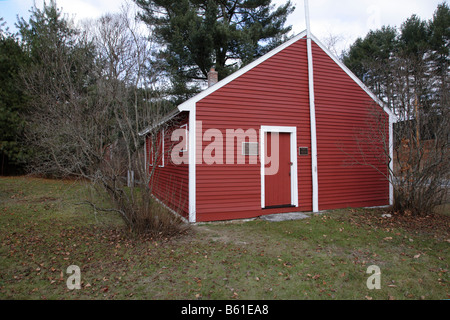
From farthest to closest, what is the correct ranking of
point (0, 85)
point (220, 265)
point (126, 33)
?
point (0, 85) < point (126, 33) < point (220, 265)

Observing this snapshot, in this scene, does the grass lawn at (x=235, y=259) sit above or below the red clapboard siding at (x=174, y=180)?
below

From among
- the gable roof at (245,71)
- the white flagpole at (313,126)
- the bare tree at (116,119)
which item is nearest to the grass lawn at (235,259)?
the bare tree at (116,119)

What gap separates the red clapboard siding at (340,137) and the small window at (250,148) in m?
2.19

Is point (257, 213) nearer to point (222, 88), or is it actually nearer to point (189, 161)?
point (189, 161)

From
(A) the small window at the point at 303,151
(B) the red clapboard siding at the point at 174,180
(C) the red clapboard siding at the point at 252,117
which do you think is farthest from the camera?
(A) the small window at the point at 303,151

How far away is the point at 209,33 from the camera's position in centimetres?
1473

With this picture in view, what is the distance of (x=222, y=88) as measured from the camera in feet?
24.6

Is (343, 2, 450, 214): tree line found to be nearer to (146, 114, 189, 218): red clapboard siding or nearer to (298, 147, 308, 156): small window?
(298, 147, 308, 156): small window

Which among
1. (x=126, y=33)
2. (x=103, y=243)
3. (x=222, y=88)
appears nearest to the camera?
(x=103, y=243)

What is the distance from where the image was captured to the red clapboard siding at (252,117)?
730 cm

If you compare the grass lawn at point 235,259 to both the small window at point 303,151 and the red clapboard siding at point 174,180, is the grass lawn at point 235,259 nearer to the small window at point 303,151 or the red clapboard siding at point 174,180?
the red clapboard siding at point 174,180

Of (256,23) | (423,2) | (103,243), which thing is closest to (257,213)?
(103,243)

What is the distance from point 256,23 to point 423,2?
13.6 meters

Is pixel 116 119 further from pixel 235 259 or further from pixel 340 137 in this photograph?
pixel 340 137
